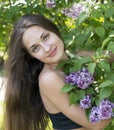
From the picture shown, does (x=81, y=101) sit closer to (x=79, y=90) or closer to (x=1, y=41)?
(x=79, y=90)

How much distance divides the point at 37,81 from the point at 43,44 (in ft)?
1.34

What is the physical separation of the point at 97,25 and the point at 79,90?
0.47 m

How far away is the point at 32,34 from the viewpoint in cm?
248

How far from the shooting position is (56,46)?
2.46 meters

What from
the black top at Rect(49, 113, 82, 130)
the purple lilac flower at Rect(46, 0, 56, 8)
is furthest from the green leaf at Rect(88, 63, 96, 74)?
the purple lilac flower at Rect(46, 0, 56, 8)

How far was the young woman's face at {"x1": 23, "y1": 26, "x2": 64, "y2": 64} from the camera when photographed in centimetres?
244

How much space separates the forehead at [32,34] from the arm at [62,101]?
0.21 m

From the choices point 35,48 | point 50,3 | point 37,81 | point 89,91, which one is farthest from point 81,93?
point 50,3

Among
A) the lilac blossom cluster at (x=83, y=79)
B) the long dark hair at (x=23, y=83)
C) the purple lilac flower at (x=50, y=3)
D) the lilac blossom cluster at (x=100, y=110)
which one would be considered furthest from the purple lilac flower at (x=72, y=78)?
the purple lilac flower at (x=50, y=3)

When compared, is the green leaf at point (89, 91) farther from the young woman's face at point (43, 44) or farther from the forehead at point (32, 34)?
the forehead at point (32, 34)

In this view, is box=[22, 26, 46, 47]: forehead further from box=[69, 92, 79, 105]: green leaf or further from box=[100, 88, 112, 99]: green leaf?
box=[100, 88, 112, 99]: green leaf

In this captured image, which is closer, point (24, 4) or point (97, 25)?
point (97, 25)

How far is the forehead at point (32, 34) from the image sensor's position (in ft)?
8.09

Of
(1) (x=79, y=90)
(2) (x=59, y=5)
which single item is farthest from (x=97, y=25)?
(2) (x=59, y=5)
